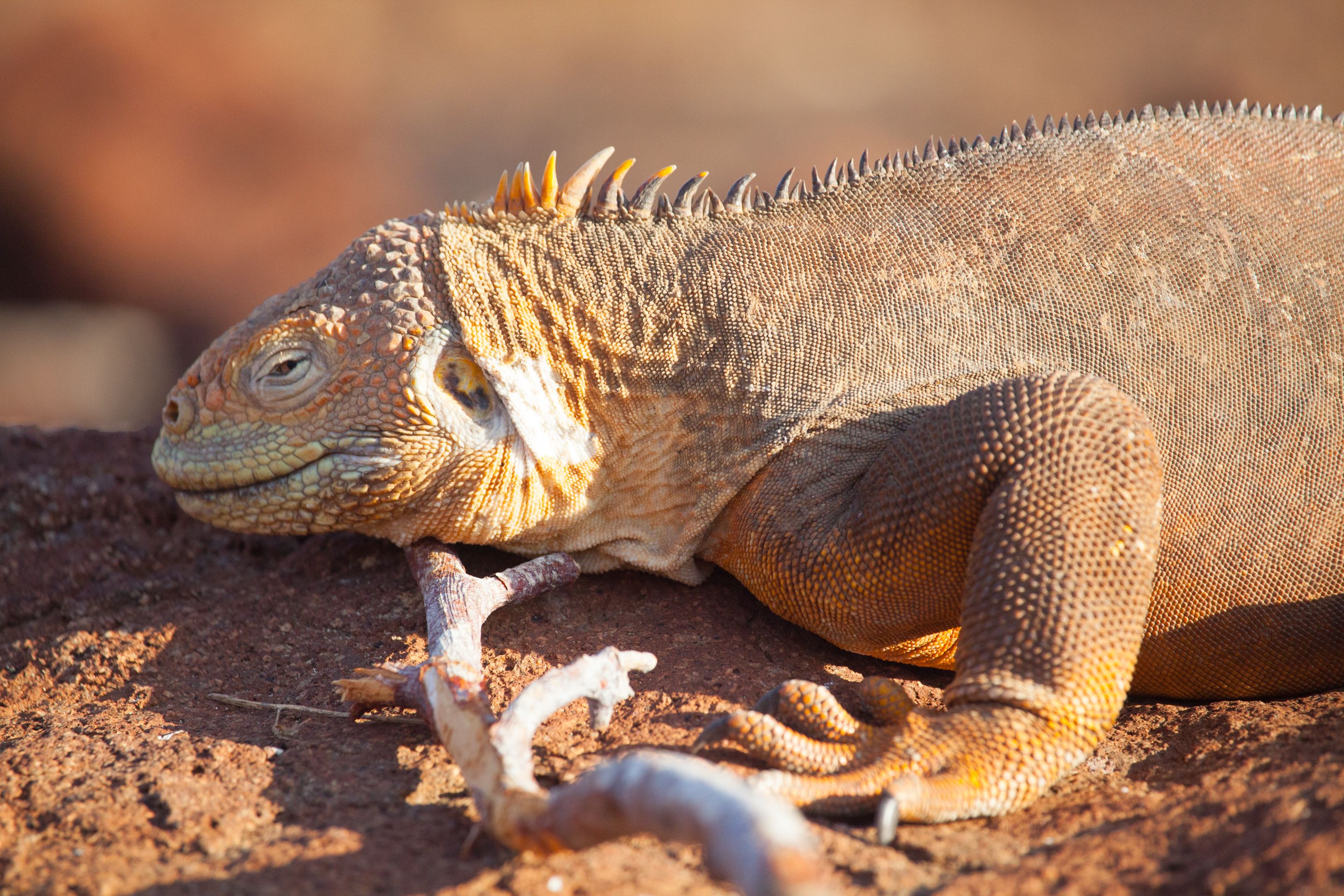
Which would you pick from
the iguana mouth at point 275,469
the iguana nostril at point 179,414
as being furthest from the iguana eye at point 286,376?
the iguana nostril at point 179,414

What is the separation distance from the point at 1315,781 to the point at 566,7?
11164 millimetres

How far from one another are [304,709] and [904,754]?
1908 millimetres

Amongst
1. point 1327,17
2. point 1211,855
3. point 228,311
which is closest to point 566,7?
point 228,311

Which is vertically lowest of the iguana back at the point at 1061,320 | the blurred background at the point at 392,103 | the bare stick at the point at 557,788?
the bare stick at the point at 557,788

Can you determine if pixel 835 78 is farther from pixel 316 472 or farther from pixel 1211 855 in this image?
pixel 1211 855

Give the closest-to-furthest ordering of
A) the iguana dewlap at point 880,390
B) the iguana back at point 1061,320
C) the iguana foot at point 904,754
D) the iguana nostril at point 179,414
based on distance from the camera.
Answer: the iguana foot at point 904,754 < the iguana dewlap at point 880,390 < the iguana back at point 1061,320 < the iguana nostril at point 179,414

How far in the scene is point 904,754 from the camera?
2.51m

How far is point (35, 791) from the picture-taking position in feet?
9.20

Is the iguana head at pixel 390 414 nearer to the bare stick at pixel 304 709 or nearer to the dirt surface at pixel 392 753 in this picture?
the dirt surface at pixel 392 753

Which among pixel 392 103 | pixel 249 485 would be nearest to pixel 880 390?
pixel 249 485

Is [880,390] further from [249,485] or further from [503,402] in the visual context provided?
[249,485]

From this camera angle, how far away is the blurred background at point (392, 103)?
10.3 metres

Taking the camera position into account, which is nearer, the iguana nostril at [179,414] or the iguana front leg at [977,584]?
the iguana front leg at [977,584]

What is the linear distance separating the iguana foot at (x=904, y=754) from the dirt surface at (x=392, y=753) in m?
0.08
